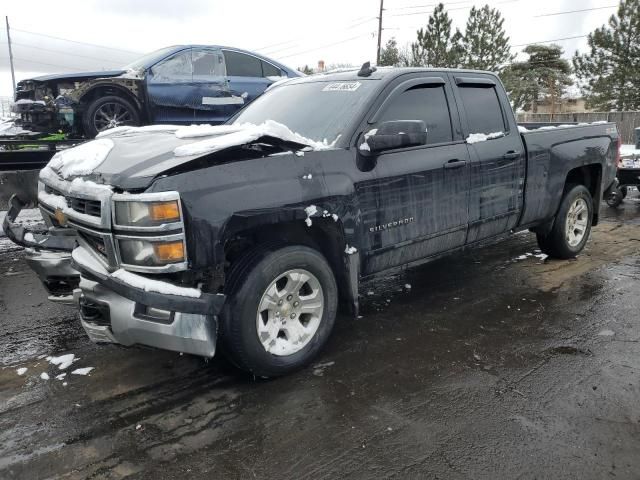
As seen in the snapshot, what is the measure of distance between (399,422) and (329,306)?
921 mm

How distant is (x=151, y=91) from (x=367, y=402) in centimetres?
652

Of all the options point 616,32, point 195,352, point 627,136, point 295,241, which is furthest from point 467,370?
point 616,32

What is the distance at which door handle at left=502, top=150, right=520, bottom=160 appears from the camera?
4723mm

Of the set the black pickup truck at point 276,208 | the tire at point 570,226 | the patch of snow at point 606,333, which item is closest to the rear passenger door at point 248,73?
the black pickup truck at point 276,208

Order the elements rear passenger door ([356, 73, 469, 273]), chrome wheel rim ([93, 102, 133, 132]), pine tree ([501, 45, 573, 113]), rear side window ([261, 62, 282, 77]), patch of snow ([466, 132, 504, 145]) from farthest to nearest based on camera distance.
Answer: pine tree ([501, 45, 573, 113]) → rear side window ([261, 62, 282, 77]) → chrome wheel rim ([93, 102, 133, 132]) → patch of snow ([466, 132, 504, 145]) → rear passenger door ([356, 73, 469, 273])

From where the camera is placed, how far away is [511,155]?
15.7 ft

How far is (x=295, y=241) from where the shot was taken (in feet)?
11.0

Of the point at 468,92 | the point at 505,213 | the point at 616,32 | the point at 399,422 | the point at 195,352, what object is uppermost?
the point at 616,32

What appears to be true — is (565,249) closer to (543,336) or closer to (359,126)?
(543,336)

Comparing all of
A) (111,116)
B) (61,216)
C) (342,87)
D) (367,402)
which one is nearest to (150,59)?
(111,116)

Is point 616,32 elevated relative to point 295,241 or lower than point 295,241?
elevated

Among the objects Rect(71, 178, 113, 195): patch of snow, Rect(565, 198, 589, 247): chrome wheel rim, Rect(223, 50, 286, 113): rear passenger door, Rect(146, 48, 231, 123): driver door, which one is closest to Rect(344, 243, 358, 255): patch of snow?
Rect(71, 178, 113, 195): patch of snow

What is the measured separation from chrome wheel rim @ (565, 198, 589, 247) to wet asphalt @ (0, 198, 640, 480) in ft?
4.37

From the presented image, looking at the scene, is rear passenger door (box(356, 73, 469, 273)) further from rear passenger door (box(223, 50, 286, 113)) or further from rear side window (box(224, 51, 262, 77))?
rear side window (box(224, 51, 262, 77))
